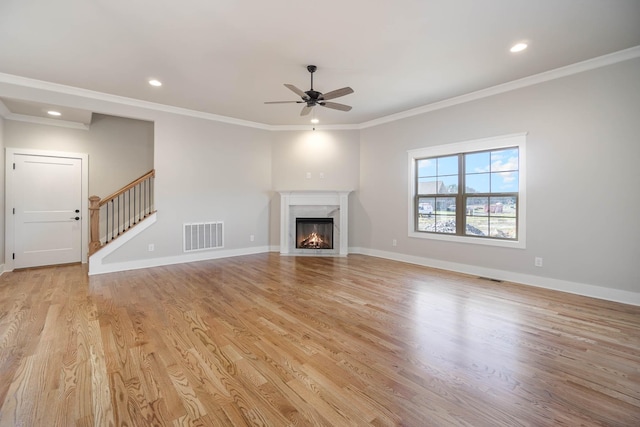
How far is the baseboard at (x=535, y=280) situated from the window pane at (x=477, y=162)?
5.33ft

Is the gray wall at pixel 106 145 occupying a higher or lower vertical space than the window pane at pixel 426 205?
higher

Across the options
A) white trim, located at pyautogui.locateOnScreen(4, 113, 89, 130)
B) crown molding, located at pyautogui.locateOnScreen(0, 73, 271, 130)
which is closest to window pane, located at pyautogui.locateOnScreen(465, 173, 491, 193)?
crown molding, located at pyautogui.locateOnScreen(0, 73, 271, 130)

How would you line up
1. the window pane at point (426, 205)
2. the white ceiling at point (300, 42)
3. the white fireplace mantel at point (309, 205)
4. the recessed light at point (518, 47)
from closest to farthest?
the white ceiling at point (300, 42), the recessed light at point (518, 47), the window pane at point (426, 205), the white fireplace mantel at point (309, 205)

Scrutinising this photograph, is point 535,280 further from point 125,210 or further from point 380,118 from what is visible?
point 125,210

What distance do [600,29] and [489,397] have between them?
3.71 m

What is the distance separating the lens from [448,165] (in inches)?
198

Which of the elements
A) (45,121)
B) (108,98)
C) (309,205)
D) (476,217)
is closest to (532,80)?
(476,217)

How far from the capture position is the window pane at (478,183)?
4543 millimetres

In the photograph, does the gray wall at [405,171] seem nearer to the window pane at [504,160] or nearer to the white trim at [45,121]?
the white trim at [45,121]

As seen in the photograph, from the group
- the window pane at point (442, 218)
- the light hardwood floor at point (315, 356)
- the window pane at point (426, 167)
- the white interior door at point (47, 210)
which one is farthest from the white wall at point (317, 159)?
the white interior door at point (47, 210)

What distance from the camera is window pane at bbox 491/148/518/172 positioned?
13.8 feet

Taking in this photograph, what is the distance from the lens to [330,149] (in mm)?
6445

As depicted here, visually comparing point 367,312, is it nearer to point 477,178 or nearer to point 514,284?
point 514,284

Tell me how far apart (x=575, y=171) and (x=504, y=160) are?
0.88 metres
